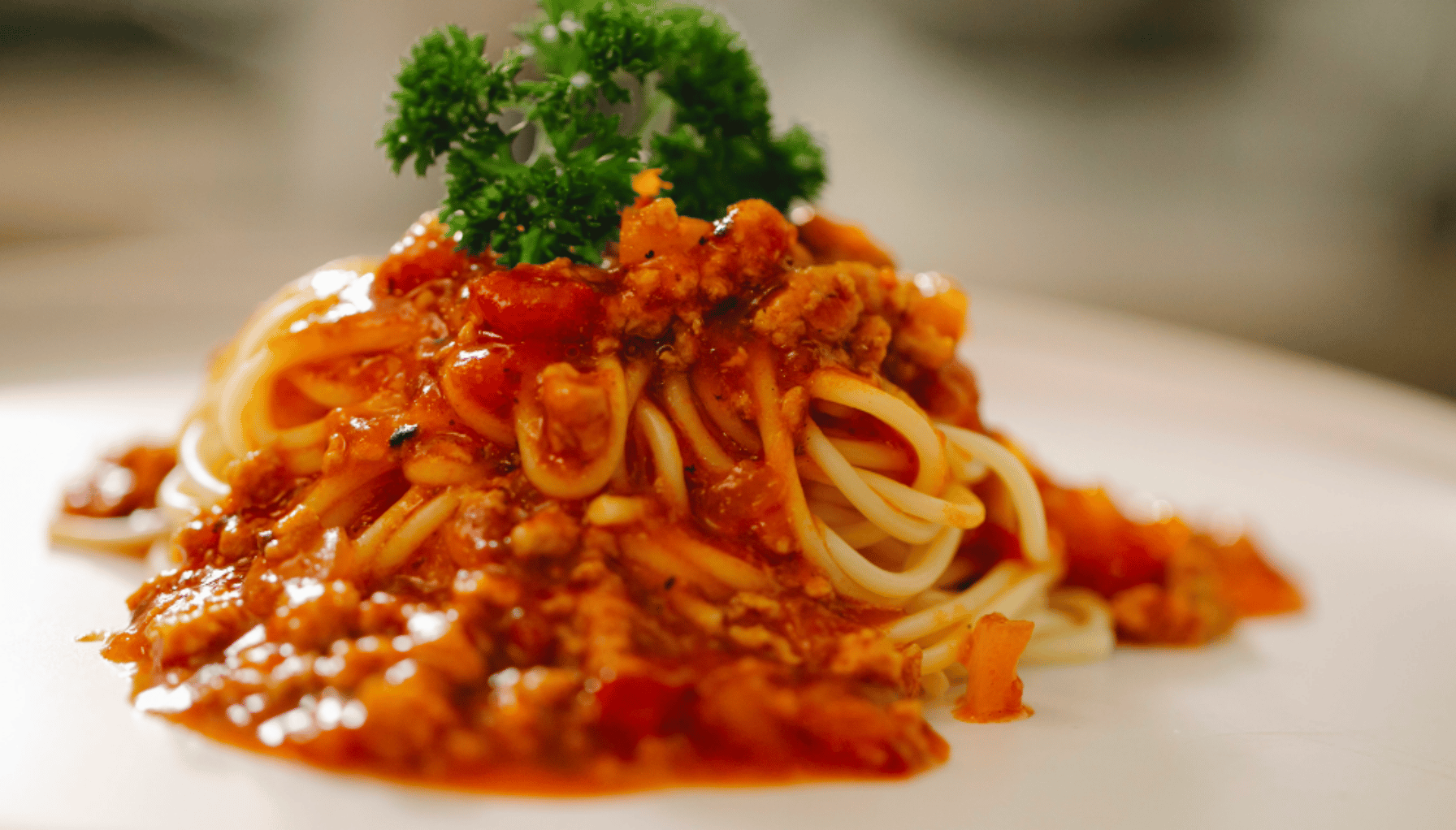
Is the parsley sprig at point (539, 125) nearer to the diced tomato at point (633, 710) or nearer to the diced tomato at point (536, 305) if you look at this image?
the diced tomato at point (536, 305)

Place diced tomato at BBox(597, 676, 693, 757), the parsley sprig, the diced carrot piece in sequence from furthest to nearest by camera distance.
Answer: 1. the parsley sprig
2. the diced carrot piece
3. diced tomato at BBox(597, 676, 693, 757)

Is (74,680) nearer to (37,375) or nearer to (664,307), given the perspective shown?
(664,307)

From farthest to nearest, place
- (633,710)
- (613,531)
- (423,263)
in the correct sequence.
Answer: (423,263), (613,531), (633,710)

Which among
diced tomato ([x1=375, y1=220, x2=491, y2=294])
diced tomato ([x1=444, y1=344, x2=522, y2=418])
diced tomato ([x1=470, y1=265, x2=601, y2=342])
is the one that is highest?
diced tomato ([x1=375, y1=220, x2=491, y2=294])

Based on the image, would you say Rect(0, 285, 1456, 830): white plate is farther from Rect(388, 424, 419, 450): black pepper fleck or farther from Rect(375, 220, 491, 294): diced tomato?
Rect(375, 220, 491, 294): diced tomato

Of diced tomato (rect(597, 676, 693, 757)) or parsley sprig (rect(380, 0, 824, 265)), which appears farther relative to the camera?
parsley sprig (rect(380, 0, 824, 265))

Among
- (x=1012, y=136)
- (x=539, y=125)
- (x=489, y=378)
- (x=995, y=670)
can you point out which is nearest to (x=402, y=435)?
(x=489, y=378)

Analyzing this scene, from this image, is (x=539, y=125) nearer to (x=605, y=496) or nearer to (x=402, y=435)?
(x=402, y=435)

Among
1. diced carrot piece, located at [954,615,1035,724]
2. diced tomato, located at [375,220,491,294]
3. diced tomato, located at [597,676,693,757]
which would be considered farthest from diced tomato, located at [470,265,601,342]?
diced carrot piece, located at [954,615,1035,724]

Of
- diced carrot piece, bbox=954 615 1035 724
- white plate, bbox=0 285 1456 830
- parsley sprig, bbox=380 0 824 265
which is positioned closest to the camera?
white plate, bbox=0 285 1456 830
